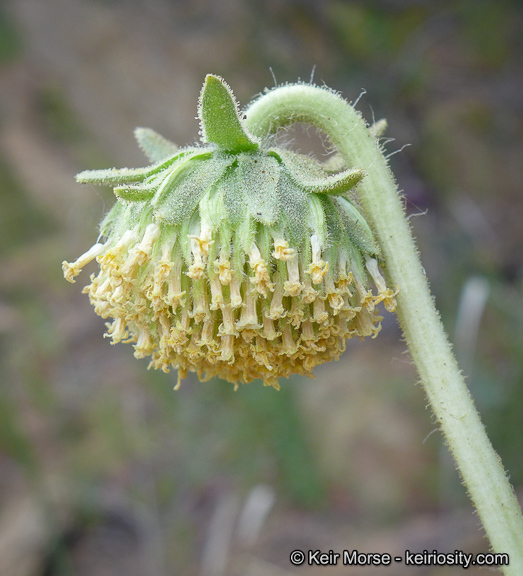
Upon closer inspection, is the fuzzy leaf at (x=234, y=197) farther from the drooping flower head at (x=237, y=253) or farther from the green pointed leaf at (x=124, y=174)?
the green pointed leaf at (x=124, y=174)

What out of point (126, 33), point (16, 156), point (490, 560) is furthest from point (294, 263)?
point (16, 156)

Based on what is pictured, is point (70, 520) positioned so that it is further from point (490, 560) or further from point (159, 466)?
point (490, 560)

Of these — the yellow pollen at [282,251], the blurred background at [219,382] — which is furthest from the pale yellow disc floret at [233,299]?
the blurred background at [219,382]

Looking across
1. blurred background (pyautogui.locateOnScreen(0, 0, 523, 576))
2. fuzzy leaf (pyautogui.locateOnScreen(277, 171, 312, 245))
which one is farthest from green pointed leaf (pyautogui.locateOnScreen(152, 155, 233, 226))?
blurred background (pyautogui.locateOnScreen(0, 0, 523, 576))

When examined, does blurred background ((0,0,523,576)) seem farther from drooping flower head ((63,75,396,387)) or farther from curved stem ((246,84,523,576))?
drooping flower head ((63,75,396,387))

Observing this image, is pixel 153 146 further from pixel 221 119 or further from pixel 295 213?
pixel 295 213

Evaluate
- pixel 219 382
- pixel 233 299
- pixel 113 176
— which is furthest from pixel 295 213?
pixel 219 382
